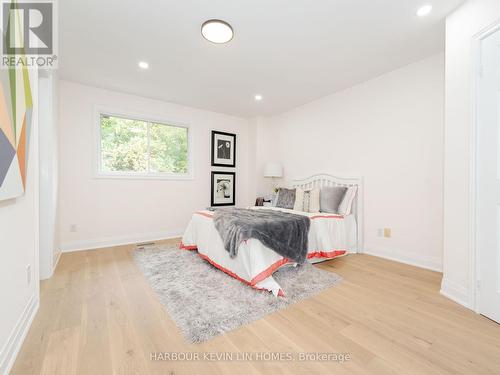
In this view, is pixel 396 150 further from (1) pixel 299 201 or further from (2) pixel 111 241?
(2) pixel 111 241

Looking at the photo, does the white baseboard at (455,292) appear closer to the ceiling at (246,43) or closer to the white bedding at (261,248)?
the white bedding at (261,248)

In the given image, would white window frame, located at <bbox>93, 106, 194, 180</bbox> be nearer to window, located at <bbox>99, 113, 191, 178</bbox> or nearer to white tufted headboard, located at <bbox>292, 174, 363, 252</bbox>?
window, located at <bbox>99, 113, 191, 178</bbox>

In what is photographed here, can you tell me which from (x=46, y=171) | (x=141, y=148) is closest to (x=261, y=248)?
(x=46, y=171)

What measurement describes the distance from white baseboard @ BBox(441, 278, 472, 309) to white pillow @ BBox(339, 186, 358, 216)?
4.51 ft

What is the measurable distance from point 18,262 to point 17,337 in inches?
17.1

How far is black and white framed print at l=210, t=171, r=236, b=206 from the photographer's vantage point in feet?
15.5

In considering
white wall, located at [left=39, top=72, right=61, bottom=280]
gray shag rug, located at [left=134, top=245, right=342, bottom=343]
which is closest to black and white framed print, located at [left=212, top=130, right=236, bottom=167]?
gray shag rug, located at [left=134, top=245, right=342, bottom=343]

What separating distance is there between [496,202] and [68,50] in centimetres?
429

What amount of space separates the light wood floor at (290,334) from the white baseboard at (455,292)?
65 mm

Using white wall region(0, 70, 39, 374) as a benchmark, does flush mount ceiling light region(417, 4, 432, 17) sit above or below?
above

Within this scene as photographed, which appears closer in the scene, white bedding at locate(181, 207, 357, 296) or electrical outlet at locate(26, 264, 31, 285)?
electrical outlet at locate(26, 264, 31, 285)

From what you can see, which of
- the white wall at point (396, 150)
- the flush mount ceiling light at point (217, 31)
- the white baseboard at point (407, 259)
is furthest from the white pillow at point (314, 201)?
the flush mount ceiling light at point (217, 31)

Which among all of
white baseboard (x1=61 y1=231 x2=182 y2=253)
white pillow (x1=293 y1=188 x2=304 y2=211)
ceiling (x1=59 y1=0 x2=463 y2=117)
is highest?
ceiling (x1=59 y1=0 x2=463 y2=117)

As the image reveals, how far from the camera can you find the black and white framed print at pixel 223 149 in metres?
4.71
